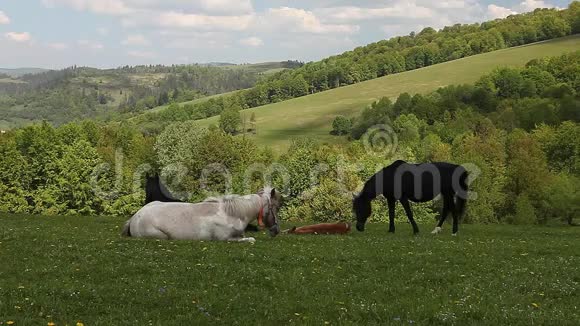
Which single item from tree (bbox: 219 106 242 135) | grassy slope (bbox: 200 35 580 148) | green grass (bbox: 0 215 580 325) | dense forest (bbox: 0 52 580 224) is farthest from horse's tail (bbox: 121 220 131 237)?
tree (bbox: 219 106 242 135)

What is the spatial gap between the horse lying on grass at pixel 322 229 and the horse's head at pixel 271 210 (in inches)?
79.4

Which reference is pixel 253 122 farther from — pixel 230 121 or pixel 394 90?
pixel 394 90

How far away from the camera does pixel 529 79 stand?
522 feet

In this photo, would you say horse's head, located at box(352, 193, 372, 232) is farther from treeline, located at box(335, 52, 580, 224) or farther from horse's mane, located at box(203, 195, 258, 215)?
treeline, located at box(335, 52, 580, 224)

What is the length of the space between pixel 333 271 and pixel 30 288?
7371mm

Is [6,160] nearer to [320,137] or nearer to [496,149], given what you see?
[496,149]

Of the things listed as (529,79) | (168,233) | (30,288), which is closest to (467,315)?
(30,288)

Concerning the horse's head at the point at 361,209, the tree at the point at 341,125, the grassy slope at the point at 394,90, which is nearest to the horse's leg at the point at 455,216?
the horse's head at the point at 361,209

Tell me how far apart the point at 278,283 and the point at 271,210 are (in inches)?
306

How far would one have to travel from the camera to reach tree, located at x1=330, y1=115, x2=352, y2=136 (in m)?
166

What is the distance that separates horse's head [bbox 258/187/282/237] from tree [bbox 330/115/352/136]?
14473cm

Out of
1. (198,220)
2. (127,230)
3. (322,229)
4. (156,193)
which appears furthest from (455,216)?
(156,193)

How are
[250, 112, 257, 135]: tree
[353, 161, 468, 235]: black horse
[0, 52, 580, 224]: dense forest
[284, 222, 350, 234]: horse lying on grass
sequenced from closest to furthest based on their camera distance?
[284, 222, 350, 234]: horse lying on grass
[353, 161, 468, 235]: black horse
[0, 52, 580, 224]: dense forest
[250, 112, 257, 135]: tree

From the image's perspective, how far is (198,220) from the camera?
19.7 meters
